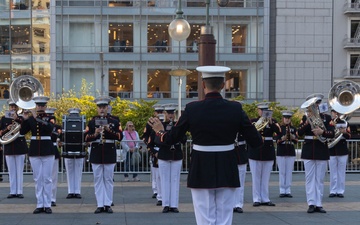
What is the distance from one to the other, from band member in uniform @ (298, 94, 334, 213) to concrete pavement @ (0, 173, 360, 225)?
31 centimetres

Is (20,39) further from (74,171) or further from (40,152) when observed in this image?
(40,152)

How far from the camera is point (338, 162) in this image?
48.4ft

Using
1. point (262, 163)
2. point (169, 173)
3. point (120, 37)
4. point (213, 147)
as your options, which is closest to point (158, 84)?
point (120, 37)

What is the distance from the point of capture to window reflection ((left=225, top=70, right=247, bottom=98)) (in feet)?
150

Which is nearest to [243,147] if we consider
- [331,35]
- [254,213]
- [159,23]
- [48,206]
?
[254,213]

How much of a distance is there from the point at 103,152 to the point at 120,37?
3348cm

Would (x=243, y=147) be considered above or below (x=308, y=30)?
below

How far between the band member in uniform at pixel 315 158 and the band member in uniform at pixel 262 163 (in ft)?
3.15

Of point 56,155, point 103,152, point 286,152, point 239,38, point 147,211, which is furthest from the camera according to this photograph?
point 239,38

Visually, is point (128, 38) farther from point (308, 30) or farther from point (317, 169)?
point (317, 169)

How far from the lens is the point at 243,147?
12.4 m

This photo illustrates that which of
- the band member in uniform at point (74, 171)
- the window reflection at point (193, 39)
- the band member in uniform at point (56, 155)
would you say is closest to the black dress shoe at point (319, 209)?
the band member in uniform at point (56, 155)

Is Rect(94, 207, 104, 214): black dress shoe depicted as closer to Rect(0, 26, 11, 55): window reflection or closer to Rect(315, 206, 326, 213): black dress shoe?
Rect(315, 206, 326, 213): black dress shoe

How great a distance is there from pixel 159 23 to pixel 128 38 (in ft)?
8.22
